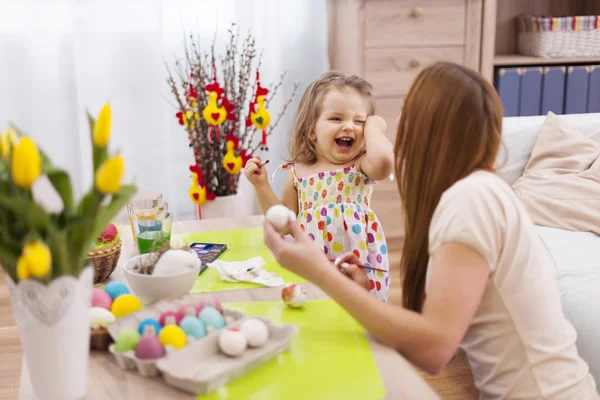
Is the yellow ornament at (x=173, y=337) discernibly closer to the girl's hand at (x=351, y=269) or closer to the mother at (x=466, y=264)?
the mother at (x=466, y=264)

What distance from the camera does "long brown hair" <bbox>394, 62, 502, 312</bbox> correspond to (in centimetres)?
107

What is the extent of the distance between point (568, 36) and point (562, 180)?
4.58 ft

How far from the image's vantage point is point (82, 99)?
3.22 metres

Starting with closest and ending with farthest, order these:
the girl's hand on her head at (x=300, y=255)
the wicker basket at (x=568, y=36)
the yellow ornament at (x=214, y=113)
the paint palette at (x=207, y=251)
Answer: the girl's hand on her head at (x=300, y=255) < the paint palette at (x=207, y=251) < the yellow ornament at (x=214, y=113) < the wicker basket at (x=568, y=36)

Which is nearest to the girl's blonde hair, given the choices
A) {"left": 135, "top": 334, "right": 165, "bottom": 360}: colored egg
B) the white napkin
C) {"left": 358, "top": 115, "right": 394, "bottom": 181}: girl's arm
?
{"left": 358, "top": 115, "right": 394, "bottom": 181}: girl's arm

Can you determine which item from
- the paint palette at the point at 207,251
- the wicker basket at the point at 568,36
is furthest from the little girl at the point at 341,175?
the wicker basket at the point at 568,36

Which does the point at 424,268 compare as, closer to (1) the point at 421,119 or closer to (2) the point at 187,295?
(1) the point at 421,119

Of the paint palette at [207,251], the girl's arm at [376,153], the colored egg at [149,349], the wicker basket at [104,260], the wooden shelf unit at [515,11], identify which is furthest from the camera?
the wooden shelf unit at [515,11]

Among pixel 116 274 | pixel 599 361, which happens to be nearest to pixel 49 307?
pixel 116 274

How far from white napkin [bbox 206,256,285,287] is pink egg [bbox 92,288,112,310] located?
0.27 m

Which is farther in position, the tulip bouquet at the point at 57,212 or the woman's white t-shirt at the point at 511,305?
the woman's white t-shirt at the point at 511,305

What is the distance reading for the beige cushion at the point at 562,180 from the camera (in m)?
2.18

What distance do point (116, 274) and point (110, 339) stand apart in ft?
1.19

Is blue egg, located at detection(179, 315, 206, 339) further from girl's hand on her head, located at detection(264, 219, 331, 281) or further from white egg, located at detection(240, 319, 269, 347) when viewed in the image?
girl's hand on her head, located at detection(264, 219, 331, 281)
